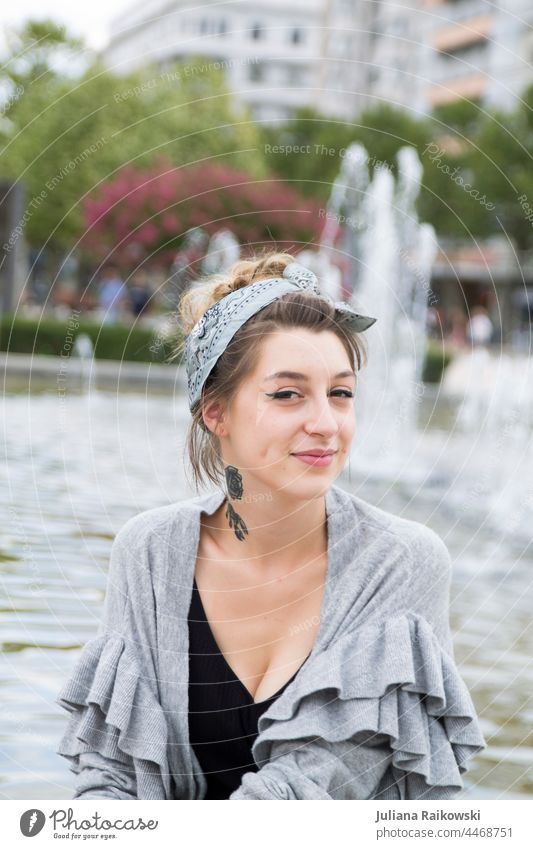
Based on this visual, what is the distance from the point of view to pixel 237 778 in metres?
2.44

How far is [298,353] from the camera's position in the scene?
2.29 meters

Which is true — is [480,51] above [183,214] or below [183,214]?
above

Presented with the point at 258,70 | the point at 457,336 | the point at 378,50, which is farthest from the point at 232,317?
the point at 378,50

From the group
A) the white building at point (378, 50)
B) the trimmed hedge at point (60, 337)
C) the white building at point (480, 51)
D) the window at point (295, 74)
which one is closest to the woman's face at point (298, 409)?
the trimmed hedge at point (60, 337)

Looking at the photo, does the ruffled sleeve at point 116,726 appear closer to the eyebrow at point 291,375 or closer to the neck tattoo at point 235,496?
the neck tattoo at point 235,496

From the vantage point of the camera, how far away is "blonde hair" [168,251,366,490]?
2.31m

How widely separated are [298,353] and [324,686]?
0.58m

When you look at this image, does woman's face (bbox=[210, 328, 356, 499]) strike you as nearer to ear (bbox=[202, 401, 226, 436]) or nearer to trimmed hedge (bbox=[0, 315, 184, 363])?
ear (bbox=[202, 401, 226, 436])

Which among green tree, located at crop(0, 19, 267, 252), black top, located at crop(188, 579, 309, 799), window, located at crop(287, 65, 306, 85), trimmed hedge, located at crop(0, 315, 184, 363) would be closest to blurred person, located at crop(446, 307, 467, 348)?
green tree, located at crop(0, 19, 267, 252)

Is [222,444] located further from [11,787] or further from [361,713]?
Result: [11,787]

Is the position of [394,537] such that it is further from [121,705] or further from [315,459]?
[121,705]

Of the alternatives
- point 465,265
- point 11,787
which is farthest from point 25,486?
point 465,265

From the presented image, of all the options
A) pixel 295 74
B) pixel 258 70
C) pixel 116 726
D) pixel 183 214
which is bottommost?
pixel 116 726

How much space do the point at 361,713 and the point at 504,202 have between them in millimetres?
Result: 40073
